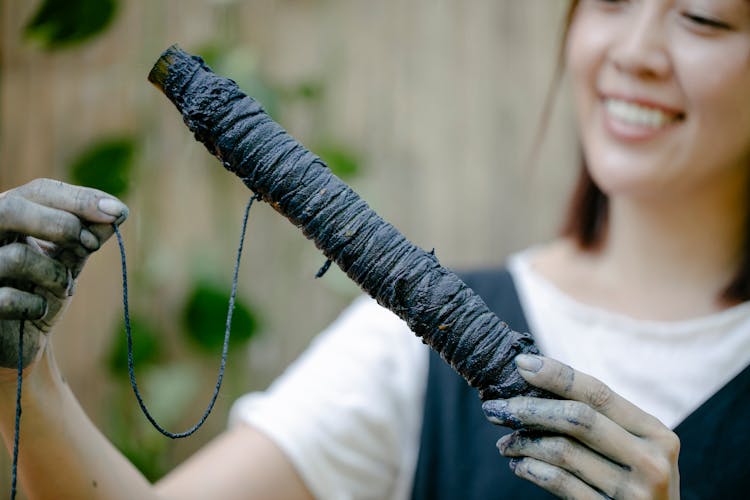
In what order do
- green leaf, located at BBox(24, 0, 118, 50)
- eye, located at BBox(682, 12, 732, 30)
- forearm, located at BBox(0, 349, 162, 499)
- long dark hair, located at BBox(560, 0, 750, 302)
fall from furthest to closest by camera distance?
green leaf, located at BBox(24, 0, 118, 50) → long dark hair, located at BBox(560, 0, 750, 302) → eye, located at BBox(682, 12, 732, 30) → forearm, located at BBox(0, 349, 162, 499)

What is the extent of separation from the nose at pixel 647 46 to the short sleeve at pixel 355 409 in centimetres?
52

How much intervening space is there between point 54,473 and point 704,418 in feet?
2.67

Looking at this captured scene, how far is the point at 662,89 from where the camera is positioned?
102 cm

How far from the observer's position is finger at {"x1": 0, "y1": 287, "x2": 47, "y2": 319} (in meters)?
0.65

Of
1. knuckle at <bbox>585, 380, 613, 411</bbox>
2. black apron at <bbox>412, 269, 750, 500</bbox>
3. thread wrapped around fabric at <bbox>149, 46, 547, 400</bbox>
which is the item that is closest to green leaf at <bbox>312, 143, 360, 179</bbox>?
black apron at <bbox>412, 269, 750, 500</bbox>

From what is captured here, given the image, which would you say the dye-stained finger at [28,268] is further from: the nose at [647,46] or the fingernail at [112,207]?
the nose at [647,46]

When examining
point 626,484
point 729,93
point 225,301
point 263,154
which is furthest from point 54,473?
point 729,93

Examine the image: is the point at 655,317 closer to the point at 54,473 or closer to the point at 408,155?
the point at 408,155

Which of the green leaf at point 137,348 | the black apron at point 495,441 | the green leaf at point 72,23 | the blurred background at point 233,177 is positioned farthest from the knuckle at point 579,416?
the green leaf at point 72,23

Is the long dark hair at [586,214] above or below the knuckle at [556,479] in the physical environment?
above

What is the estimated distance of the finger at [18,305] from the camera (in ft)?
2.13

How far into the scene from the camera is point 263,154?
74 cm

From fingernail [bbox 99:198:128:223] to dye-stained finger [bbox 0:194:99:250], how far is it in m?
0.03

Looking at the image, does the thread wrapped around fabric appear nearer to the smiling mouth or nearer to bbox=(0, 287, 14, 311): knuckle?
bbox=(0, 287, 14, 311): knuckle
